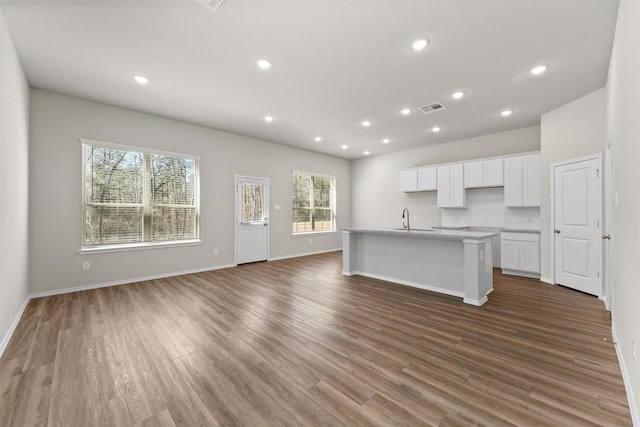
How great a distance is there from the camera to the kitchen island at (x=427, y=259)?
355 centimetres

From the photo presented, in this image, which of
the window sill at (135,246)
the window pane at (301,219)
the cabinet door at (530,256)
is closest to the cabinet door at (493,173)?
the cabinet door at (530,256)

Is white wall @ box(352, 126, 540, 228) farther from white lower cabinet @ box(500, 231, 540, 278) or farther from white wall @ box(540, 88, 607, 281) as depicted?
white lower cabinet @ box(500, 231, 540, 278)

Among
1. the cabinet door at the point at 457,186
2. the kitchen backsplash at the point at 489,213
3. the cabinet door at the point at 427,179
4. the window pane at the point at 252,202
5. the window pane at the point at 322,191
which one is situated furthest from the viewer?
the window pane at the point at 322,191

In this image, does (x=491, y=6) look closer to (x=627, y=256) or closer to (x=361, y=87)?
(x=361, y=87)

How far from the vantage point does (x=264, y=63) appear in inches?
125

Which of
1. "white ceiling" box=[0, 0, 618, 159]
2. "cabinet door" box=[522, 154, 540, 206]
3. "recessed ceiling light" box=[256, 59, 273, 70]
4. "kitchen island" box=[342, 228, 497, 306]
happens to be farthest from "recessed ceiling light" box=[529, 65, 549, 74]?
"recessed ceiling light" box=[256, 59, 273, 70]

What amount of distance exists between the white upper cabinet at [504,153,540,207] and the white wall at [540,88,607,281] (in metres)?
0.41

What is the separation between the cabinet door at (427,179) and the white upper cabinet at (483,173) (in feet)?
2.43

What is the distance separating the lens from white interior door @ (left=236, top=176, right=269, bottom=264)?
6.17 meters

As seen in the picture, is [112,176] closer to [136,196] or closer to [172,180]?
[136,196]

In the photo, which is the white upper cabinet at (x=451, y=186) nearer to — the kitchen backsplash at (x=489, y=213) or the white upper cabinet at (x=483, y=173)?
the white upper cabinet at (x=483, y=173)

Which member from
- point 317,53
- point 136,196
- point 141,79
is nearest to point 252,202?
point 136,196

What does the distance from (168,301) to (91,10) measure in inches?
129

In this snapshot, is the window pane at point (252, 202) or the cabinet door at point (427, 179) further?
the cabinet door at point (427, 179)
